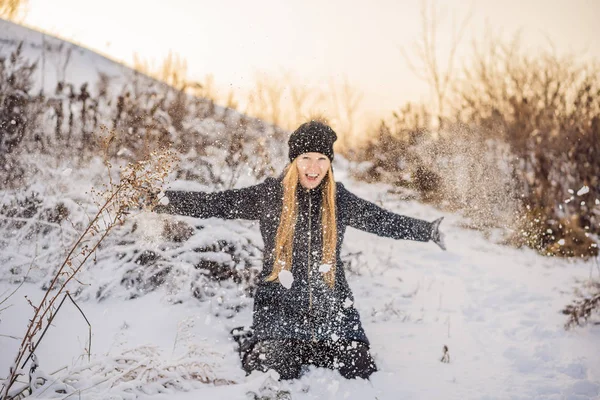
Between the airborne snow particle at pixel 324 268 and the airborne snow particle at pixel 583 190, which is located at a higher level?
the airborne snow particle at pixel 583 190

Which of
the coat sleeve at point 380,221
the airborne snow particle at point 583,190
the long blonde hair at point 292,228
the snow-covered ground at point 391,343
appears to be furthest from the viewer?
the airborne snow particle at point 583,190

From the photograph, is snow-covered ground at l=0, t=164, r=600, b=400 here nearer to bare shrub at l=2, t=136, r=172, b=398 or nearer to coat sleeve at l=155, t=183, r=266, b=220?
bare shrub at l=2, t=136, r=172, b=398

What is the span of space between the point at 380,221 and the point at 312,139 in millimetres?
652

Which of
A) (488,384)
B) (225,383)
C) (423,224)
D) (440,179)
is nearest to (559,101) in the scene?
(440,179)

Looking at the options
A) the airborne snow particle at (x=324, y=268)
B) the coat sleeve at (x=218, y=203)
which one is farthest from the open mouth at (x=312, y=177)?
the airborne snow particle at (x=324, y=268)

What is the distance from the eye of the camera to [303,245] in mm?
2332

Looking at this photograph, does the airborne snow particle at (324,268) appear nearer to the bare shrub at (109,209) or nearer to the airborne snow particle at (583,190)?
the bare shrub at (109,209)

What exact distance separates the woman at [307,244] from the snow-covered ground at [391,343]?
0.52 ft

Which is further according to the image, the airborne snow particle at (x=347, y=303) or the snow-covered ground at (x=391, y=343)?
the airborne snow particle at (x=347, y=303)

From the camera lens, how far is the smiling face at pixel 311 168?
2340 millimetres

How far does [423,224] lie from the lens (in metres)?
2.50

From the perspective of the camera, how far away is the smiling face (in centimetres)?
234

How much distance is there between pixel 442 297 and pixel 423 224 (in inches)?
53.9

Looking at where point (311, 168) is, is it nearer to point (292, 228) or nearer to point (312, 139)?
point (312, 139)
